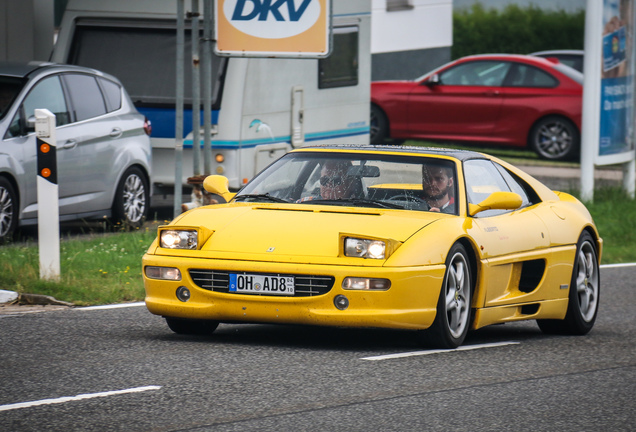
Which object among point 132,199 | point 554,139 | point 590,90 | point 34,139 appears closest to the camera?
point 34,139

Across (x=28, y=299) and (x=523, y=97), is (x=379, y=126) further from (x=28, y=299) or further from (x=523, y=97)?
(x=28, y=299)

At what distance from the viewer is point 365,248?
7.08 m

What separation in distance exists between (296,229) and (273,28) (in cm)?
620

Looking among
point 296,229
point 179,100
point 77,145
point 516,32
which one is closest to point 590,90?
point 179,100

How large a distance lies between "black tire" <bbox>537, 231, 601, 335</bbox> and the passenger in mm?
1329

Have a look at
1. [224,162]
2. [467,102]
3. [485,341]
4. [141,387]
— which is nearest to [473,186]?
[485,341]

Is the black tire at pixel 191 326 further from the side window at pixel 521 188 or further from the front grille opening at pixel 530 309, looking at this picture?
the side window at pixel 521 188

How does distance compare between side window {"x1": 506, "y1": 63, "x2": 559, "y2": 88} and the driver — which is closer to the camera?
the driver

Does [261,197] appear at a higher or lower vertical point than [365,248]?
higher

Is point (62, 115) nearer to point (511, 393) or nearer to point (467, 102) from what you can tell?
point (511, 393)

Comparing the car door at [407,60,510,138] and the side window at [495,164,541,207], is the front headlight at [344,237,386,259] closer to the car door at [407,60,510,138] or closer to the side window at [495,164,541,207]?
the side window at [495,164,541,207]

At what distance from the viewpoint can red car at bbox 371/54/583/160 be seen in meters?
22.0

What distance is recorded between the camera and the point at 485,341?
817 centimetres

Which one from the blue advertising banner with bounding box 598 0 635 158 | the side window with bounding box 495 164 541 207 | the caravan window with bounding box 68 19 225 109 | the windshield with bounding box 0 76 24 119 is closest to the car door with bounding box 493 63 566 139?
the blue advertising banner with bounding box 598 0 635 158
